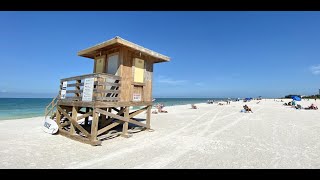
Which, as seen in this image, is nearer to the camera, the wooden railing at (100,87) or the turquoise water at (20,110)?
the wooden railing at (100,87)

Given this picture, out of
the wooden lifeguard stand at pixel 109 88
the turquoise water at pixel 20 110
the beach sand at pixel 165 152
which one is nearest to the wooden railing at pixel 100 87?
the wooden lifeguard stand at pixel 109 88

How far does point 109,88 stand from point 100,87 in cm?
71

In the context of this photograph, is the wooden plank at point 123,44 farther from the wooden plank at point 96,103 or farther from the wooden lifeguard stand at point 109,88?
the wooden plank at point 96,103

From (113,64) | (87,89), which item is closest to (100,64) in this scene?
(113,64)

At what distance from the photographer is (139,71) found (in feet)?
35.6

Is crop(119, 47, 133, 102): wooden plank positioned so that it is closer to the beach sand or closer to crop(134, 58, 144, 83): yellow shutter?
crop(134, 58, 144, 83): yellow shutter

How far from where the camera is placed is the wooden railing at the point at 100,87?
28.1 ft

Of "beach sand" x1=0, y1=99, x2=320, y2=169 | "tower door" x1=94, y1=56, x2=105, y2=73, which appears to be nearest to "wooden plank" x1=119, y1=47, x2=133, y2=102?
"tower door" x1=94, y1=56, x2=105, y2=73

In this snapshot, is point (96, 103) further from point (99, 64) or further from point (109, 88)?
point (99, 64)

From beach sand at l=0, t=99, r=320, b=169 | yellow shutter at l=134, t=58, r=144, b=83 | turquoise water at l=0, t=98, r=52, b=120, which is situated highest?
yellow shutter at l=134, t=58, r=144, b=83

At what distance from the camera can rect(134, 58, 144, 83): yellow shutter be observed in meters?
10.6
